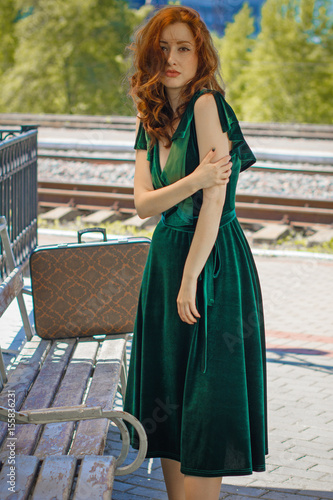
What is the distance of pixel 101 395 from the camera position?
2.97 meters

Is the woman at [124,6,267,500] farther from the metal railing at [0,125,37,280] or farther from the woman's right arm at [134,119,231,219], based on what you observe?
the metal railing at [0,125,37,280]

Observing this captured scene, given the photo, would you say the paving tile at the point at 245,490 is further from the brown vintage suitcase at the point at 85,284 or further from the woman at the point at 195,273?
the brown vintage suitcase at the point at 85,284

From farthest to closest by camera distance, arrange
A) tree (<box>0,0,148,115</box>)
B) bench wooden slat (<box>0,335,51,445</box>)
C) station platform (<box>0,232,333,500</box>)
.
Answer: tree (<box>0,0,148,115</box>) < station platform (<box>0,232,333,500</box>) < bench wooden slat (<box>0,335,51,445</box>)

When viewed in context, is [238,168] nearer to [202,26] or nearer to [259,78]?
[202,26]

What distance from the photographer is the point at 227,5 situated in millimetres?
69000

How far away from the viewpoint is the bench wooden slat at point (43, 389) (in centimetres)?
256

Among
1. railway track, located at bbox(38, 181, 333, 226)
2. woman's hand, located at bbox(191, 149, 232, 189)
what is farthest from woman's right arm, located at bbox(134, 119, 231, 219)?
railway track, located at bbox(38, 181, 333, 226)

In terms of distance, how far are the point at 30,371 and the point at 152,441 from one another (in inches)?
34.7

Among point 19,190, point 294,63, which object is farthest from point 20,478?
point 294,63

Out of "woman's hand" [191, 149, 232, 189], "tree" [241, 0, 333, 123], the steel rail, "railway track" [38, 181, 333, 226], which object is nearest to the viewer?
"woman's hand" [191, 149, 232, 189]

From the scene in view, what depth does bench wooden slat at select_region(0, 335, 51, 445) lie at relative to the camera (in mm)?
2904

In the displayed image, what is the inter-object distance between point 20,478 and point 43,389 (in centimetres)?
90

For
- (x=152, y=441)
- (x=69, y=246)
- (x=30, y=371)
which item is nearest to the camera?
(x=152, y=441)

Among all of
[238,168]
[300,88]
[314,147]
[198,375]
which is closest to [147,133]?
[238,168]
